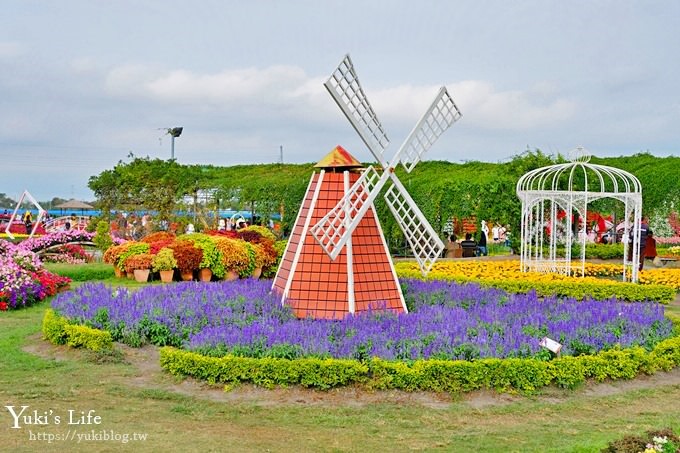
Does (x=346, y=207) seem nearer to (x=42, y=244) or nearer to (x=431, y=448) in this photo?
(x=431, y=448)

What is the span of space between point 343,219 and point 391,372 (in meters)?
2.81

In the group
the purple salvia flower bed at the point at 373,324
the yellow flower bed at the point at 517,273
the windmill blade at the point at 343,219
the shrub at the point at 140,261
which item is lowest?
the purple salvia flower bed at the point at 373,324

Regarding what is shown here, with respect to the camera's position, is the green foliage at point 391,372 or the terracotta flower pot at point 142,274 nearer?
the green foliage at point 391,372

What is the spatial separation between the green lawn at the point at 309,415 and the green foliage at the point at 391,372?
0.38 feet

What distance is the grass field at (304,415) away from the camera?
5691 millimetres

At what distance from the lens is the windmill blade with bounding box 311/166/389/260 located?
360 inches

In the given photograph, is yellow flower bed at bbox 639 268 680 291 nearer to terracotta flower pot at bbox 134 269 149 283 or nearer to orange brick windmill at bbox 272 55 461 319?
orange brick windmill at bbox 272 55 461 319


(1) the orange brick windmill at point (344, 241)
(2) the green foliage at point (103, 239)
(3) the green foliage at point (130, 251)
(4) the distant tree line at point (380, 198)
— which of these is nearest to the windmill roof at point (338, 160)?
(1) the orange brick windmill at point (344, 241)

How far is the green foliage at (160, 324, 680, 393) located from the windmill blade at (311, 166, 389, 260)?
7.01 feet

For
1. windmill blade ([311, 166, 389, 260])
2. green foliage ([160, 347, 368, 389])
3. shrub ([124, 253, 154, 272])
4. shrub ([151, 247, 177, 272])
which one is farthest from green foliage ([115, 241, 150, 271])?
green foliage ([160, 347, 368, 389])

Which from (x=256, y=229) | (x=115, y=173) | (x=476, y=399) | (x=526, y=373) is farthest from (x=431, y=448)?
(x=115, y=173)

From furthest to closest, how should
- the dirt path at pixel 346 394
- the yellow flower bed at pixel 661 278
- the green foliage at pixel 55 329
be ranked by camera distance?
the yellow flower bed at pixel 661 278 → the green foliage at pixel 55 329 → the dirt path at pixel 346 394

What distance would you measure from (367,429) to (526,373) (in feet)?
6.59

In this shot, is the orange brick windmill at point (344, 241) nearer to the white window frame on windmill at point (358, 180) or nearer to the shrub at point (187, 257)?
the white window frame on windmill at point (358, 180)
